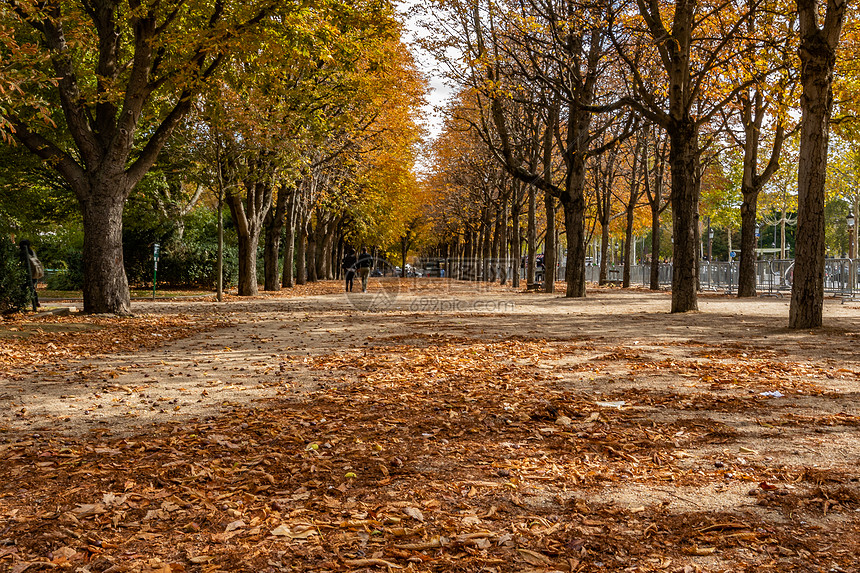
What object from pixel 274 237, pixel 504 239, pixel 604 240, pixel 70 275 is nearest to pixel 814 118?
pixel 604 240

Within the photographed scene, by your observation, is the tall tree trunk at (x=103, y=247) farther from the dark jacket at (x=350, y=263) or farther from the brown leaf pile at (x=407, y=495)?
the dark jacket at (x=350, y=263)

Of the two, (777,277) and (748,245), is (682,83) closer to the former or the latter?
(748,245)

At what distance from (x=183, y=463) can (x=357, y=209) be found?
34065 millimetres

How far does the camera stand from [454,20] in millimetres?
21266

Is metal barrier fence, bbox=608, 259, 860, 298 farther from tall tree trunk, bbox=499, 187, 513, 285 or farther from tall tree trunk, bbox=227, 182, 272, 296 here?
tall tree trunk, bbox=227, 182, 272, 296

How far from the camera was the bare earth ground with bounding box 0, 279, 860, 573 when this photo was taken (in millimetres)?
2838

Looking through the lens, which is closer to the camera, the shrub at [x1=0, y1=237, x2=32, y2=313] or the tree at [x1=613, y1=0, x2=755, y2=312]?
the shrub at [x1=0, y1=237, x2=32, y2=313]

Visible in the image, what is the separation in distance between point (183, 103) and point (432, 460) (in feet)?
38.9

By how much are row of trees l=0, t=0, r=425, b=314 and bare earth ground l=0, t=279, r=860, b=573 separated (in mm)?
3847

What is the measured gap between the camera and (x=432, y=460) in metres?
4.13

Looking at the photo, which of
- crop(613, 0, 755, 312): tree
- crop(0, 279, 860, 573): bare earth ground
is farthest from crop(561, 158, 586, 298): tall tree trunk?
crop(0, 279, 860, 573): bare earth ground

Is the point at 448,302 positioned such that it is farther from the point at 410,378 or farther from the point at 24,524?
the point at 24,524

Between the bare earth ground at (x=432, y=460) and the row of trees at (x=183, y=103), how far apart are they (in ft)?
12.6

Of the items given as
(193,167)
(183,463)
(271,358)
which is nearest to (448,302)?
(193,167)
